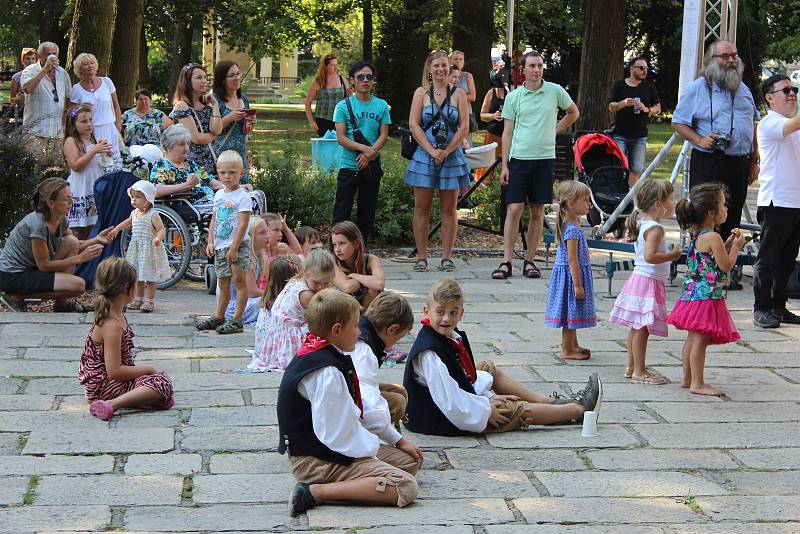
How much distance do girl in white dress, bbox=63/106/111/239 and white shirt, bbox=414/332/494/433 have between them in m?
5.16

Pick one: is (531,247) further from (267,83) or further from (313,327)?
(267,83)

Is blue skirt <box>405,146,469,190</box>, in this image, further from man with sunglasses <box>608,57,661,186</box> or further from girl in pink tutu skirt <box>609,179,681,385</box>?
man with sunglasses <box>608,57,661,186</box>

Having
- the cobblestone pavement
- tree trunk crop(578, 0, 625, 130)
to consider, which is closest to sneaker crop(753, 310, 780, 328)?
the cobblestone pavement

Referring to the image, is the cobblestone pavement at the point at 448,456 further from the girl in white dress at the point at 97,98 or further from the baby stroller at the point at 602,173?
the baby stroller at the point at 602,173

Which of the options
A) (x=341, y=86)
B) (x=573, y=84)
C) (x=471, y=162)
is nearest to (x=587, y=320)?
(x=471, y=162)

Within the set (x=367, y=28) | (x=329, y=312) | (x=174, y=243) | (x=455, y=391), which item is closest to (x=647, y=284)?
(x=455, y=391)

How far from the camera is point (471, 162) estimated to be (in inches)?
474

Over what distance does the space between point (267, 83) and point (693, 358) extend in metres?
67.1

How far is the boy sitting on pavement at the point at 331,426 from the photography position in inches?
186

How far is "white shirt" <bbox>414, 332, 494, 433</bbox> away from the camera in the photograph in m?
5.64

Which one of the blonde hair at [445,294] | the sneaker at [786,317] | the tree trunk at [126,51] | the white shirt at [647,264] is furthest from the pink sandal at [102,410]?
the tree trunk at [126,51]

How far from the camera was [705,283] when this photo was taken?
22.3ft

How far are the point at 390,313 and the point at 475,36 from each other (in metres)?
19.4

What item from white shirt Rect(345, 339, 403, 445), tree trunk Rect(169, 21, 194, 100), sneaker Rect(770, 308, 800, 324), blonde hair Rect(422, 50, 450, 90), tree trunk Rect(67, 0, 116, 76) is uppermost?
tree trunk Rect(169, 21, 194, 100)
